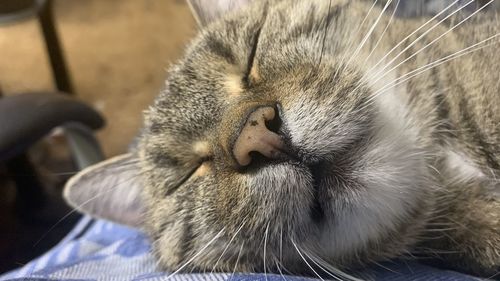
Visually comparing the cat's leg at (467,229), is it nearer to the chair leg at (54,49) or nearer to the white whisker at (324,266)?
the white whisker at (324,266)

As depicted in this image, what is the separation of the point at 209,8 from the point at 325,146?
24.7 inches

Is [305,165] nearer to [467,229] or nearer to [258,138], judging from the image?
[258,138]

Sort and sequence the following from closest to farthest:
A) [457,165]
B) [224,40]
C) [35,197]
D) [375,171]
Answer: [375,171] → [457,165] → [224,40] → [35,197]

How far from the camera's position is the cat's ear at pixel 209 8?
125 centimetres

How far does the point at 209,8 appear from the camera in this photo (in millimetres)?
1308

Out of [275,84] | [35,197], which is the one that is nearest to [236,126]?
[275,84]

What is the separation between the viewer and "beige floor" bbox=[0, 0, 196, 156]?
3.12 metres

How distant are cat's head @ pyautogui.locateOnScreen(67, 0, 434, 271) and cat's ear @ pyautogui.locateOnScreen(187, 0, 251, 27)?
0.49 ft

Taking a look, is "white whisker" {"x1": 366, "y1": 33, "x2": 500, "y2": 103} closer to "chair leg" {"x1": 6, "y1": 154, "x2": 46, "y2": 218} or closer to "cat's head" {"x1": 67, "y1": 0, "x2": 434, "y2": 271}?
"cat's head" {"x1": 67, "y1": 0, "x2": 434, "y2": 271}

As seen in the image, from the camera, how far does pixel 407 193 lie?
2.86 ft

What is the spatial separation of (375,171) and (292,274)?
21 cm

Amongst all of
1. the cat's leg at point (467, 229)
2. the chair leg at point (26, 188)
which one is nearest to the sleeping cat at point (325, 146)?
the cat's leg at point (467, 229)

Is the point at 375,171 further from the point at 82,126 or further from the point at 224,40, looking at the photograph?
the point at 82,126

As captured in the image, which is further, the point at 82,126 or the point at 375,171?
the point at 82,126
